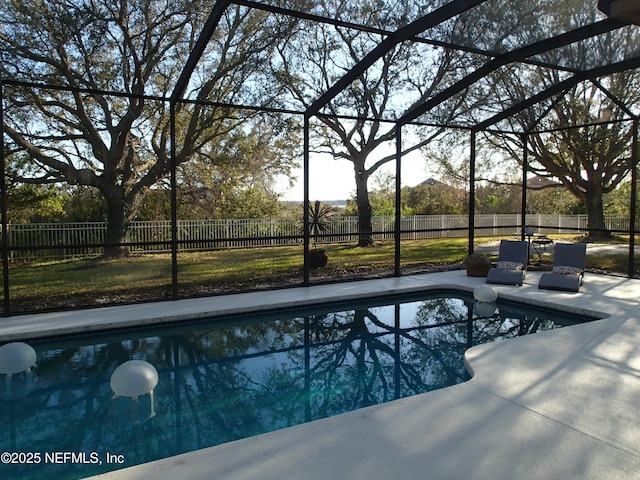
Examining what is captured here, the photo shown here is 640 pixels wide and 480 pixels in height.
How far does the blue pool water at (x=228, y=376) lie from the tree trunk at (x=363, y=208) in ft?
27.7

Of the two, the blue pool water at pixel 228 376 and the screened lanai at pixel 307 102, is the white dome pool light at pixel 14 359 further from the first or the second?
the screened lanai at pixel 307 102

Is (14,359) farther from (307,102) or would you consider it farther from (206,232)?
(307,102)

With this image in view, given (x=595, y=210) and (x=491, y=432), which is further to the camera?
(x=595, y=210)

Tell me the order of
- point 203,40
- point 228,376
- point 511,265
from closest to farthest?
1. point 228,376
2. point 203,40
3. point 511,265

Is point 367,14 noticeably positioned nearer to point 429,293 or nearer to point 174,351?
point 429,293

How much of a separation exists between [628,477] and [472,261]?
289 inches

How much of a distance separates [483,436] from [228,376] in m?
2.76

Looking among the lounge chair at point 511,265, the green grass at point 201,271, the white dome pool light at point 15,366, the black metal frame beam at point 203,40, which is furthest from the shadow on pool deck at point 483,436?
the green grass at point 201,271

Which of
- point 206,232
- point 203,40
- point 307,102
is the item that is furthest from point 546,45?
point 206,232

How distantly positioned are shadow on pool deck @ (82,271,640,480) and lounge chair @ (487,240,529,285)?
3896 millimetres

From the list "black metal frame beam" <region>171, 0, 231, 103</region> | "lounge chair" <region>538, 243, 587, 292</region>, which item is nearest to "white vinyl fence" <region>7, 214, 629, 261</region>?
"lounge chair" <region>538, 243, 587, 292</region>

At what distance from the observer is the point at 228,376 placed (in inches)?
201

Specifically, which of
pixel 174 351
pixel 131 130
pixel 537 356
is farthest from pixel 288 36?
pixel 537 356

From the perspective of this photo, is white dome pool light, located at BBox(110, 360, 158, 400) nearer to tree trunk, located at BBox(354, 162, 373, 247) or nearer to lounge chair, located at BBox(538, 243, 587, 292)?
lounge chair, located at BBox(538, 243, 587, 292)
